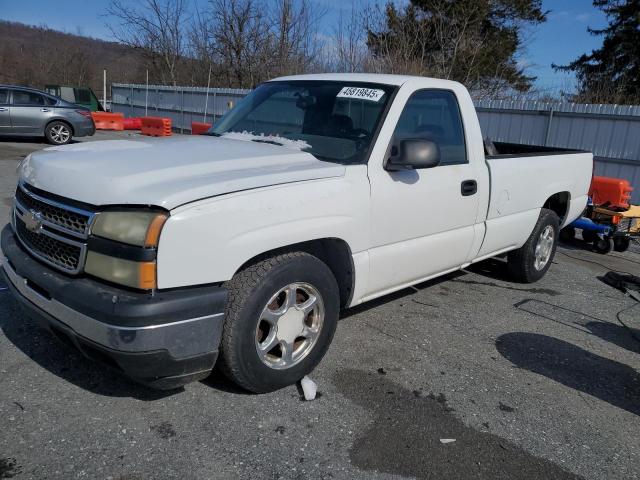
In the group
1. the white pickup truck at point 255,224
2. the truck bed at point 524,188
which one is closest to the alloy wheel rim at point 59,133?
the white pickup truck at point 255,224

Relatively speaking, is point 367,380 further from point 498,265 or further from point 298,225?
point 498,265

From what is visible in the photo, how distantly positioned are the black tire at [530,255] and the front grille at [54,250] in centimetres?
427

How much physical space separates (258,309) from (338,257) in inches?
30.7

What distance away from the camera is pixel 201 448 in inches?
106

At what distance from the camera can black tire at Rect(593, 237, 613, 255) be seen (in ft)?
24.7

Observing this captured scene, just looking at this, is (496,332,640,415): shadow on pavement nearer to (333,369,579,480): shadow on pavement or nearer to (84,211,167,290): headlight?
(333,369,579,480): shadow on pavement

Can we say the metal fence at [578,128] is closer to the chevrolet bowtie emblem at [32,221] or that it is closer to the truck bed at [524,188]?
the truck bed at [524,188]

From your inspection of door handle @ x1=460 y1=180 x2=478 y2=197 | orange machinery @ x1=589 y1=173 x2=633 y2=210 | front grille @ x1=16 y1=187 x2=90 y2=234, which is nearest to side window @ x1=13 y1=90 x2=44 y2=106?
front grille @ x1=16 y1=187 x2=90 y2=234

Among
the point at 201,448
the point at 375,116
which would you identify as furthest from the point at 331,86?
the point at 201,448

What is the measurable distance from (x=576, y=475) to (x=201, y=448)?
1834 millimetres

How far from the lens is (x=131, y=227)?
98.9 inches

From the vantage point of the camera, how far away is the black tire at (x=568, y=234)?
821 cm

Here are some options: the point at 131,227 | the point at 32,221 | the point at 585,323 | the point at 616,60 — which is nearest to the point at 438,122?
the point at 585,323

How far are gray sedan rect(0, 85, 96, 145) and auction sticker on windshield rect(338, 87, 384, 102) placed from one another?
14.0 meters
